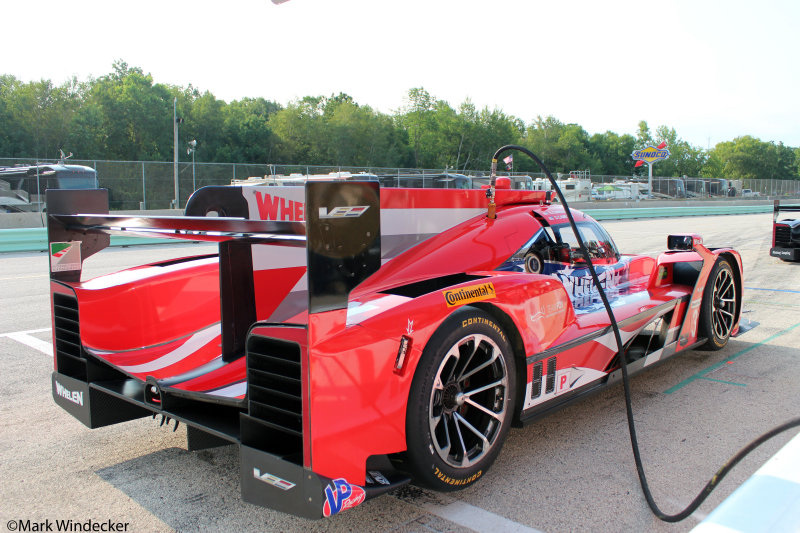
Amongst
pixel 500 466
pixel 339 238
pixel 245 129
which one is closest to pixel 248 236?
pixel 339 238

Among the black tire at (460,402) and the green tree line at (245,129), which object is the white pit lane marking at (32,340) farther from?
the green tree line at (245,129)

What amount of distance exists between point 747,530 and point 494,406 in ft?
6.31

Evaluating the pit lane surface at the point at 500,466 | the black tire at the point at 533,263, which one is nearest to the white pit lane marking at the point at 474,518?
the pit lane surface at the point at 500,466

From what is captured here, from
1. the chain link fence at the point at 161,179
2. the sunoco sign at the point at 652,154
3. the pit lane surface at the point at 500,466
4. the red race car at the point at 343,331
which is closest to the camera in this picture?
the red race car at the point at 343,331

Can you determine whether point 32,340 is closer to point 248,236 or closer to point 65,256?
point 65,256

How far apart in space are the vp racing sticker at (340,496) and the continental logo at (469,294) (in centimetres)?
90

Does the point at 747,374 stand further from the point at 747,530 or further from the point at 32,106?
the point at 32,106

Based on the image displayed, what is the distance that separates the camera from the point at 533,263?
4043mm

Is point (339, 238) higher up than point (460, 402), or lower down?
higher up

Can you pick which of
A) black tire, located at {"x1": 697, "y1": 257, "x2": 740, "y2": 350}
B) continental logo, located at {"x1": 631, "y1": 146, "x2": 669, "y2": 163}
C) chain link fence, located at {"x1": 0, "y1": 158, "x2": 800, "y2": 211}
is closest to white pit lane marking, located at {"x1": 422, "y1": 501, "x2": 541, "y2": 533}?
black tire, located at {"x1": 697, "y1": 257, "x2": 740, "y2": 350}

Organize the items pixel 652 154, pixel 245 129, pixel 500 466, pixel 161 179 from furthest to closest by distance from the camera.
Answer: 1. pixel 245 129
2. pixel 652 154
3. pixel 161 179
4. pixel 500 466

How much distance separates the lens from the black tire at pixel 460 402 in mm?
2580

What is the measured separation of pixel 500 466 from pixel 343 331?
4.66ft

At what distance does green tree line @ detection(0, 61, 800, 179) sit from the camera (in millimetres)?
53500
